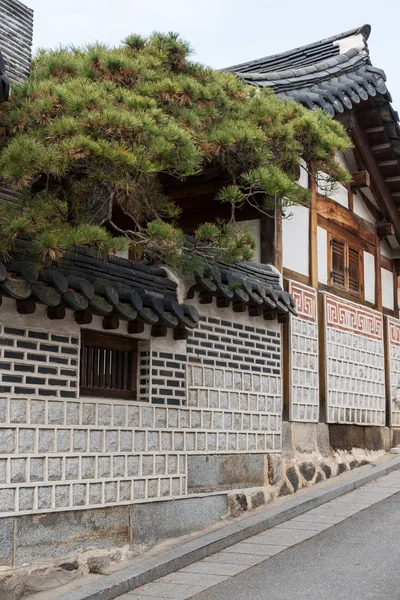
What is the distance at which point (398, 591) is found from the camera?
7586 millimetres

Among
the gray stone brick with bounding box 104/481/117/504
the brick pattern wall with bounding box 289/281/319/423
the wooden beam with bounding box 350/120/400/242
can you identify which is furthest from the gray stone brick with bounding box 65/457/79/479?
the wooden beam with bounding box 350/120/400/242

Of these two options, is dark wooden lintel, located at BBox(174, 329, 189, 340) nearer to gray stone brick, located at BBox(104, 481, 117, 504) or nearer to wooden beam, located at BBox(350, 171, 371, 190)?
gray stone brick, located at BBox(104, 481, 117, 504)

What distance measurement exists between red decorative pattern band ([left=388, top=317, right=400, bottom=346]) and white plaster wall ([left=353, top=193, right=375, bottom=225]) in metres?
2.07

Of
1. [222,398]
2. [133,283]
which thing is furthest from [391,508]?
[133,283]

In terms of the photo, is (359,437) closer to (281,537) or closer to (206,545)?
(281,537)

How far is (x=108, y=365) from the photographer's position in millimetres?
9344

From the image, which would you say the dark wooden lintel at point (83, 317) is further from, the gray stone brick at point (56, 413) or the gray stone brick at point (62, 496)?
the gray stone brick at point (62, 496)

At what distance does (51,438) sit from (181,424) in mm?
2279

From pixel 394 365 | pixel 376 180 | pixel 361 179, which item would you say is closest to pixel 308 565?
pixel 394 365

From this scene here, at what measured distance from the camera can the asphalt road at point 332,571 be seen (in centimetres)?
775

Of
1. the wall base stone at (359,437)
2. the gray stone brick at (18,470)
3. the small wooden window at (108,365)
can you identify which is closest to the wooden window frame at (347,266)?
the wall base stone at (359,437)

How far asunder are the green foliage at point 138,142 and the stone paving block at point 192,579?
11.0 feet

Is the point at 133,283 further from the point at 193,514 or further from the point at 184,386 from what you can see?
the point at 193,514

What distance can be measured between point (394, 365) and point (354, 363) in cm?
209
